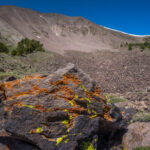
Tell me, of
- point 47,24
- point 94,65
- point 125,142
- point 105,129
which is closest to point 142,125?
point 125,142

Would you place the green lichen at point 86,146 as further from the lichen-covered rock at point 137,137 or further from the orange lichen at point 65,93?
the lichen-covered rock at point 137,137

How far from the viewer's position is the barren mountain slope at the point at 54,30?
34.8 meters

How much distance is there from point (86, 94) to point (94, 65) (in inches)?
619

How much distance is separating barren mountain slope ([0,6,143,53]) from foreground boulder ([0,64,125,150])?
2828cm

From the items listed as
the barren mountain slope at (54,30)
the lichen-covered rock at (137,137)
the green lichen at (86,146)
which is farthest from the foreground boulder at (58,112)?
the barren mountain slope at (54,30)

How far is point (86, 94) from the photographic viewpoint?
3844mm

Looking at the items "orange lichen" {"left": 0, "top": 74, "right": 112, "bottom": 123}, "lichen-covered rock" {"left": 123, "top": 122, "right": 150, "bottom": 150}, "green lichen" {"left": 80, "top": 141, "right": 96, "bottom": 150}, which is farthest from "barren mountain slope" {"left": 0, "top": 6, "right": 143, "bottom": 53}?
"green lichen" {"left": 80, "top": 141, "right": 96, "bottom": 150}

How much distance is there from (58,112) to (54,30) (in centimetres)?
4831

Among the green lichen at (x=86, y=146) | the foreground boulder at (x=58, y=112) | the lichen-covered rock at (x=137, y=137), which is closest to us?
the foreground boulder at (x=58, y=112)

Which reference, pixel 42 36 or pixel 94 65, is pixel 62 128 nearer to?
pixel 94 65

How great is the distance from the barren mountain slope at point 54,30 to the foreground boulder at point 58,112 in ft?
92.8

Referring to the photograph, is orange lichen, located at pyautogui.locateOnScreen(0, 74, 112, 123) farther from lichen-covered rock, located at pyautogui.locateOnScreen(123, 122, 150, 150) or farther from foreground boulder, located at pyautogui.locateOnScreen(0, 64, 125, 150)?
lichen-covered rock, located at pyautogui.locateOnScreen(123, 122, 150, 150)

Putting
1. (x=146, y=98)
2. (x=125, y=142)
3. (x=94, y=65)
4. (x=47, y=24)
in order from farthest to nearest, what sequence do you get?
(x=47, y=24)
(x=94, y=65)
(x=146, y=98)
(x=125, y=142)

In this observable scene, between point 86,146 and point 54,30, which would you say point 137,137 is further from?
point 54,30
